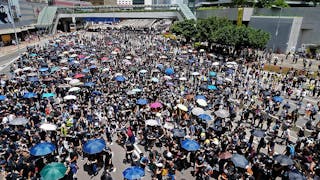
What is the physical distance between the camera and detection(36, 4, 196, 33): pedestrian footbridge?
7218cm

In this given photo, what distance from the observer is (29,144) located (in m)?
13.6

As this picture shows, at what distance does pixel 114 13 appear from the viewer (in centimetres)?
7988

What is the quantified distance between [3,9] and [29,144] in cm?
4848

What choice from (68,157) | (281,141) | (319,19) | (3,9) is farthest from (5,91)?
(319,19)

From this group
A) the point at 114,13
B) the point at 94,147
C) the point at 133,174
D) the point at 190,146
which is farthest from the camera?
the point at 114,13

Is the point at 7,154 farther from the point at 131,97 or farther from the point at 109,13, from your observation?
the point at 109,13

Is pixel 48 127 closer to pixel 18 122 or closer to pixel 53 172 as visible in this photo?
pixel 18 122

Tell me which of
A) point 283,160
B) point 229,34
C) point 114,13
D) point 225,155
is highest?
point 114,13

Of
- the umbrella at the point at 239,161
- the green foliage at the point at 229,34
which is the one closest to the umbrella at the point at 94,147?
the umbrella at the point at 239,161

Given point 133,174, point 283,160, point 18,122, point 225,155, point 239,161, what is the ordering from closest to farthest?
point 133,174 < point 239,161 < point 283,160 < point 225,155 < point 18,122

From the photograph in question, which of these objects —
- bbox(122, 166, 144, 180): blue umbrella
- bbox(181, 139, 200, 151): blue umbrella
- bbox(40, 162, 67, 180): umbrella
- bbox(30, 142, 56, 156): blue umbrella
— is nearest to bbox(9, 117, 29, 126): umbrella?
bbox(30, 142, 56, 156): blue umbrella

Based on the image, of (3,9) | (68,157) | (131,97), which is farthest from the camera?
(3,9)

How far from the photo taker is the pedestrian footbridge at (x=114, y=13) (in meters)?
72.2

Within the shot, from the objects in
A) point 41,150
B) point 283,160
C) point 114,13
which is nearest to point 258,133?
point 283,160
